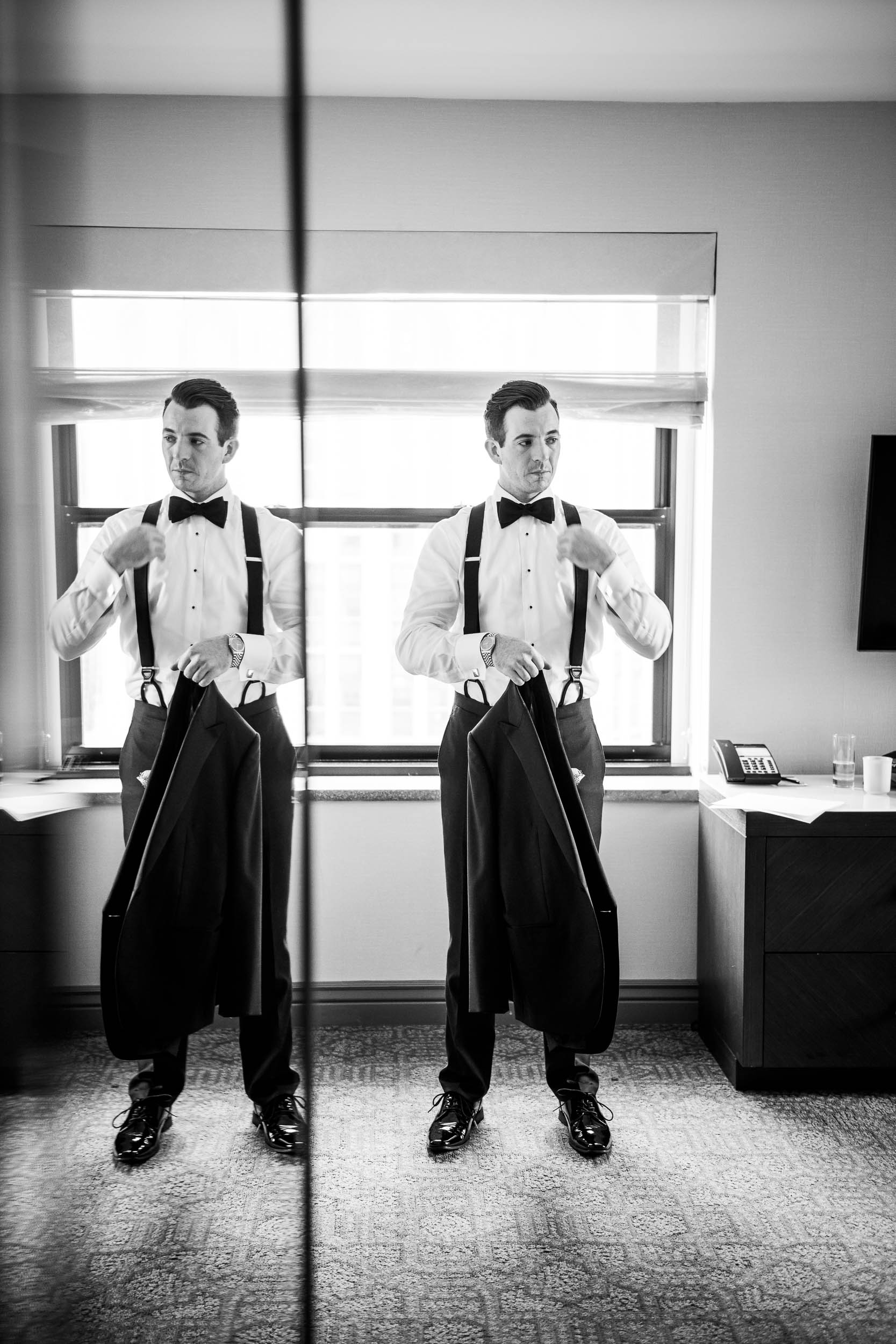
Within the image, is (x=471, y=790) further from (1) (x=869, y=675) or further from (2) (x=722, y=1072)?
(1) (x=869, y=675)

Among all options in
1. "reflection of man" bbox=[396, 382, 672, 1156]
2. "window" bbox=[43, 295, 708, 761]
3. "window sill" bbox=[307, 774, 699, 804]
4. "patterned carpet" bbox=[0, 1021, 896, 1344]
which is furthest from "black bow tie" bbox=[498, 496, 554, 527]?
"patterned carpet" bbox=[0, 1021, 896, 1344]

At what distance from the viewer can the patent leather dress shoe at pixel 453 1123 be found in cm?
101

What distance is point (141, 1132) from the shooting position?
226 mm

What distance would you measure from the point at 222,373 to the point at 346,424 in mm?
1214

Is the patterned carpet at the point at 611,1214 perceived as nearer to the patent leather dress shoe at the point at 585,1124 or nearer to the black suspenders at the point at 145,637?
the patent leather dress shoe at the point at 585,1124

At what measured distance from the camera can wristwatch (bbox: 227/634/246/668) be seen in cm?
20

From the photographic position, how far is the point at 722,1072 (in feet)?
4.08

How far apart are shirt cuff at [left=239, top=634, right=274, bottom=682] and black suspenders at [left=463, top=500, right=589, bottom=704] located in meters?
0.80

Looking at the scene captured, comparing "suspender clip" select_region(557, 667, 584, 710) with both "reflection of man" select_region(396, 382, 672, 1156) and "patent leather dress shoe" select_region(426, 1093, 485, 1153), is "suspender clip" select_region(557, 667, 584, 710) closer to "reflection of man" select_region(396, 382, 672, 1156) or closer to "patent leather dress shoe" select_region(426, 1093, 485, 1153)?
"reflection of man" select_region(396, 382, 672, 1156)

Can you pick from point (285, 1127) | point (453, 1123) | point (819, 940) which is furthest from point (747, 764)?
point (285, 1127)

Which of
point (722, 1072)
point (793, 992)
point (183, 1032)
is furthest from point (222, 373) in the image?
point (722, 1072)

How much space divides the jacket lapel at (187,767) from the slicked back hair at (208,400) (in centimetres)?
6

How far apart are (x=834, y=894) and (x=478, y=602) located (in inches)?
24.0

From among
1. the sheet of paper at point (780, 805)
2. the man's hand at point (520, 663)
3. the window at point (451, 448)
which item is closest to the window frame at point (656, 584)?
the window at point (451, 448)
